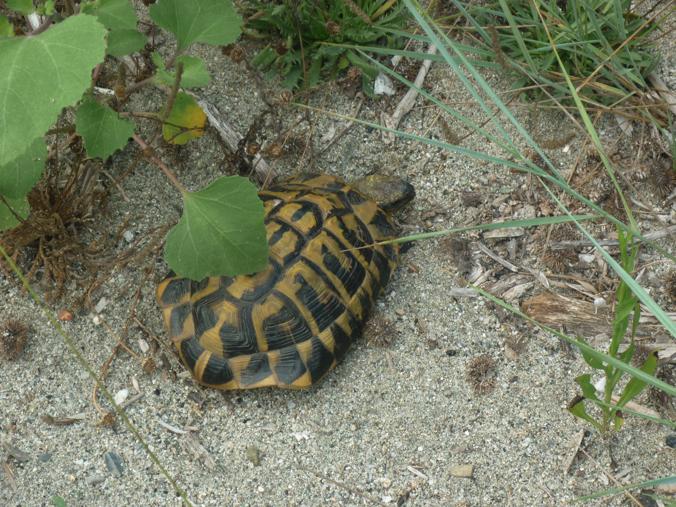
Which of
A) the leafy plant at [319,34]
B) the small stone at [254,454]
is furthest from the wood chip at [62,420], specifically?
the leafy plant at [319,34]

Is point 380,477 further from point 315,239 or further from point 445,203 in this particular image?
point 445,203

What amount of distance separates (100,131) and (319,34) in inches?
48.6

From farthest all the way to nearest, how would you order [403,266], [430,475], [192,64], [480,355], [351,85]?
[351,85] < [403,266] < [480,355] < [430,475] < [192,64]

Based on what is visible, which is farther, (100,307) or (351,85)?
(351,85)

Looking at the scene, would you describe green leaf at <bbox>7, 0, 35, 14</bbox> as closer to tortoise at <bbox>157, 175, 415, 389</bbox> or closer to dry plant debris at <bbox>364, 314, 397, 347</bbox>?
tortoise at <bbox>157, 175, 415, 389</bbox>

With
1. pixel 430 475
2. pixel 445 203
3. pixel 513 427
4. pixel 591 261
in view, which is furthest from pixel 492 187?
pixel 430 475

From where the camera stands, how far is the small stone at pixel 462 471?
2867 millimetres

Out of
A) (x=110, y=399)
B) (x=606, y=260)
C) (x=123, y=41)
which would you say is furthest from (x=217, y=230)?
(x=606, y=260)

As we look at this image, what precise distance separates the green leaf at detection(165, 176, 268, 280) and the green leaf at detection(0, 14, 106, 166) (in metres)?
0.66

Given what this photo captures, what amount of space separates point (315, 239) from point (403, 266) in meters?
0.42

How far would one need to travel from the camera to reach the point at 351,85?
3553 millimetres

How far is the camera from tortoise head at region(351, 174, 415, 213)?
3.34 metres

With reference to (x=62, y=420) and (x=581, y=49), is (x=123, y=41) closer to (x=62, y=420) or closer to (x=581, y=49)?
(x=62, y=420)

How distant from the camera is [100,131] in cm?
251
